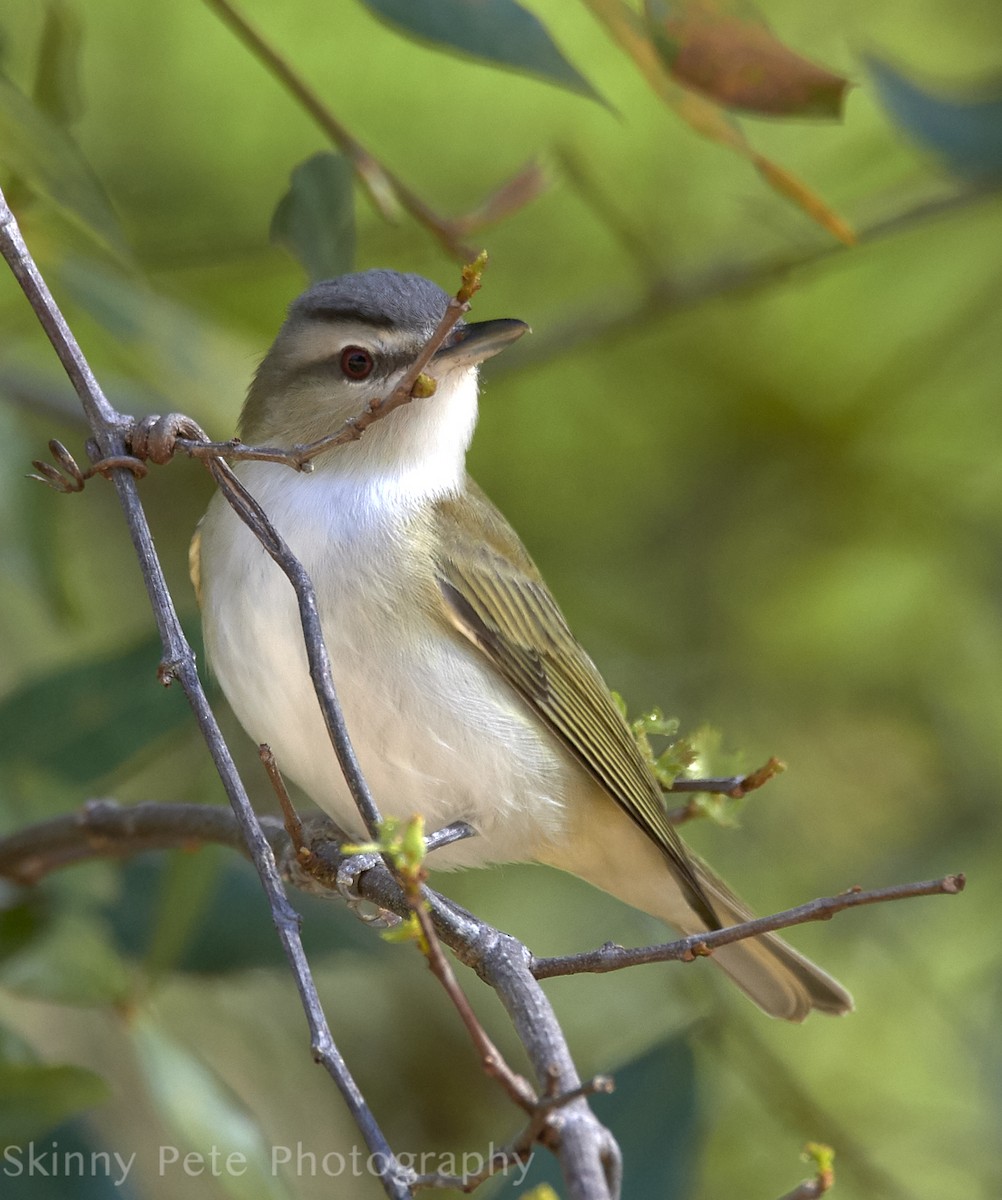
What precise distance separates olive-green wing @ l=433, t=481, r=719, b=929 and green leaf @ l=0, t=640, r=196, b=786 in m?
0.79

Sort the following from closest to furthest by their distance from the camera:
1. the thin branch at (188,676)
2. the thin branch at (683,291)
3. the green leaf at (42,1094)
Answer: the thin branch at (188,676) → the green leaf at (42,1094) → the thin branch at (683,291)

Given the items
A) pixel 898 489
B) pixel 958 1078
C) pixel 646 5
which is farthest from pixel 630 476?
pixel 646 5

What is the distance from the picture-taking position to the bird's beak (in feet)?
8.70

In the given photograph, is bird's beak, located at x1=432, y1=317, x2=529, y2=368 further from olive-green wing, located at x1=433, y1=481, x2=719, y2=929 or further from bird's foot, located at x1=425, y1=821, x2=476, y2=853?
bird's foot, located at x1=425, y1=821, x2=476, y2=853

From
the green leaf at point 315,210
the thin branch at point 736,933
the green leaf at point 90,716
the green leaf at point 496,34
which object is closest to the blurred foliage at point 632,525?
the green leaf at point 90,716

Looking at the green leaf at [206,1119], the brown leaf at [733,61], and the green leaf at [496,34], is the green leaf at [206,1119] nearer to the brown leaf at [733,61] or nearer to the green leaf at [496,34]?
the green leaf at [496,34]

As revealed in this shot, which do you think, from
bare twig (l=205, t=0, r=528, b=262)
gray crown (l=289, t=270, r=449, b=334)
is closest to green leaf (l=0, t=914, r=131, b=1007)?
gray crown (l=289, t=270, r=449, b=334)

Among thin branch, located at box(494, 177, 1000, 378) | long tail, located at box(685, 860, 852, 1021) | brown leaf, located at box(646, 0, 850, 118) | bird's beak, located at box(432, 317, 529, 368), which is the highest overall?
thin branch, located at box(494, 177, 1000, 378)

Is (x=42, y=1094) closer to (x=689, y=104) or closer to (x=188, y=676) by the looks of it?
(x=188, y=676)

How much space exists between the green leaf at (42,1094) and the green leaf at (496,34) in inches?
75.2

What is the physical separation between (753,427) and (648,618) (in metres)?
0.77

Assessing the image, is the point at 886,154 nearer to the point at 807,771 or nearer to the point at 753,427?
the point at 753,427

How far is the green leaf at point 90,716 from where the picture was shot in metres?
3.33

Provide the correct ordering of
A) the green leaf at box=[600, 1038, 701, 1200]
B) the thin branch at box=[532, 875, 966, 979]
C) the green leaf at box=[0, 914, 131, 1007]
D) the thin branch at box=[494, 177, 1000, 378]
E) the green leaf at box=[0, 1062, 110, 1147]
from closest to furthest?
the thin branch at box=[532, 875, 966, 979], the green leaf at box=[0, 1062, 110, 1147], the green leaf at box=[0, 914, 131, 1007], the green leaf at box=[600, 1038, 701, 1200], the thin branch at box=[494, 177, 1000, 378]
